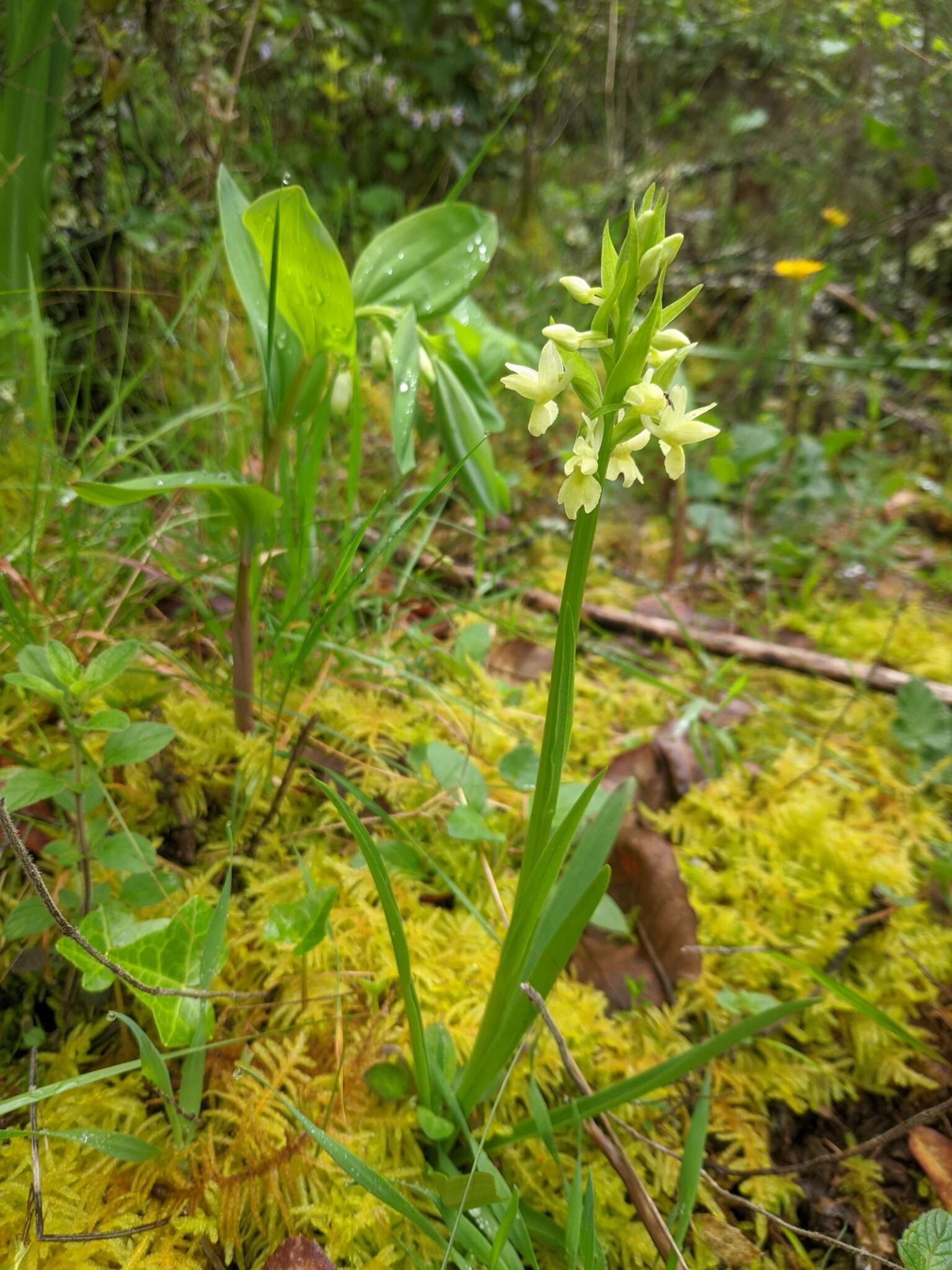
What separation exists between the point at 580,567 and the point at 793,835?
763 mm

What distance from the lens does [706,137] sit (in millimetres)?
3506

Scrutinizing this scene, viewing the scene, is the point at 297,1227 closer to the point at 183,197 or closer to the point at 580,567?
the point at 580,567

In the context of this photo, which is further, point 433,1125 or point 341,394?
point 341,394

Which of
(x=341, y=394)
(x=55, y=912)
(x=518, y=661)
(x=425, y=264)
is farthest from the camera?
(x=518, y=661)

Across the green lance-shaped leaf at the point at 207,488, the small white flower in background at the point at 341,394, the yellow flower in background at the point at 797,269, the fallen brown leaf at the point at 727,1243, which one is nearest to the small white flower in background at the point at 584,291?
the green lance-shaped leaf at the point at 207,488

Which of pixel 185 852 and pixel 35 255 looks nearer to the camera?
pixel 185 852

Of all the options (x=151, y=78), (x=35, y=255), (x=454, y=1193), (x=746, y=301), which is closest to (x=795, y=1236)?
(x=454, y=1193)

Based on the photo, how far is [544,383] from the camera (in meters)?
0.57

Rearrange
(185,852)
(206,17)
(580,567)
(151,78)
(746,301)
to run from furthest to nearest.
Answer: (746,301)
(151,78)
(206,17)
(185,852)
(580,567)

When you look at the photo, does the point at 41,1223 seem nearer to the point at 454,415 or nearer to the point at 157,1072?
the point at 157,1072

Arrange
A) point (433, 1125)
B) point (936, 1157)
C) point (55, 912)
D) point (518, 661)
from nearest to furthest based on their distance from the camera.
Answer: point (55, 912), point (433, 1125), point (936, 1157), point (518, 661)

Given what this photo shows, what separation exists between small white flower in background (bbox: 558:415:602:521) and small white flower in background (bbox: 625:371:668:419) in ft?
0.11

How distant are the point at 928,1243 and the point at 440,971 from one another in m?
0.47

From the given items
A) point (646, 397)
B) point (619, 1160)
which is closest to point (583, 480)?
point (646, 397)
